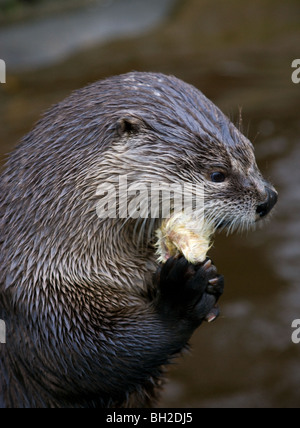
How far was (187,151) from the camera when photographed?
8.18 feet

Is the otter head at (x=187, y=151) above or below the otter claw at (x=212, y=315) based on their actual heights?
above

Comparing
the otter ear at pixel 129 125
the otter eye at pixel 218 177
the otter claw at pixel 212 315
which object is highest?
the otter ear at pixel 129 125

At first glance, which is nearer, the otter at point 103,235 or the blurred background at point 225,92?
the otter at point 103,235

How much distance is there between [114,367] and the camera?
8.47ft

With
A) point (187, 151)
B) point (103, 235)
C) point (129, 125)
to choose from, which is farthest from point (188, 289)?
point (129, 125)

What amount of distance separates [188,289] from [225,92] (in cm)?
370

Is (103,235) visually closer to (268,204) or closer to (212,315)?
(212,315)

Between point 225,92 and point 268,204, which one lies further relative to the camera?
point 225,92

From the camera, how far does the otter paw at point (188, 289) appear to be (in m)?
2.46

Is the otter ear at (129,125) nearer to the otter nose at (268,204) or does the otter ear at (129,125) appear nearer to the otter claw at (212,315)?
the otter nose at (268,204)

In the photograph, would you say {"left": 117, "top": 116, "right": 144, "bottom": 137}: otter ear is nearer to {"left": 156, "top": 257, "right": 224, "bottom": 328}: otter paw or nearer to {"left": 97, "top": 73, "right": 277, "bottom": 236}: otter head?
{"left": 97, "top": 73, "right": 277, "bottom": 236}: otter head

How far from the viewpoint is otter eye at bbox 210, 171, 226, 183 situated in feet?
8.25

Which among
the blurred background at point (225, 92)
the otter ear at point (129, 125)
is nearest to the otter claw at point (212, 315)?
the otter ear at point (129, 125)

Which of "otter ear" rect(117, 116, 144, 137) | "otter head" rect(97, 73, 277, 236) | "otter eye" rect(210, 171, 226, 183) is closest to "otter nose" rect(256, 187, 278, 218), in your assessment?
"otter head" rect(97, 73, 277, 236)
